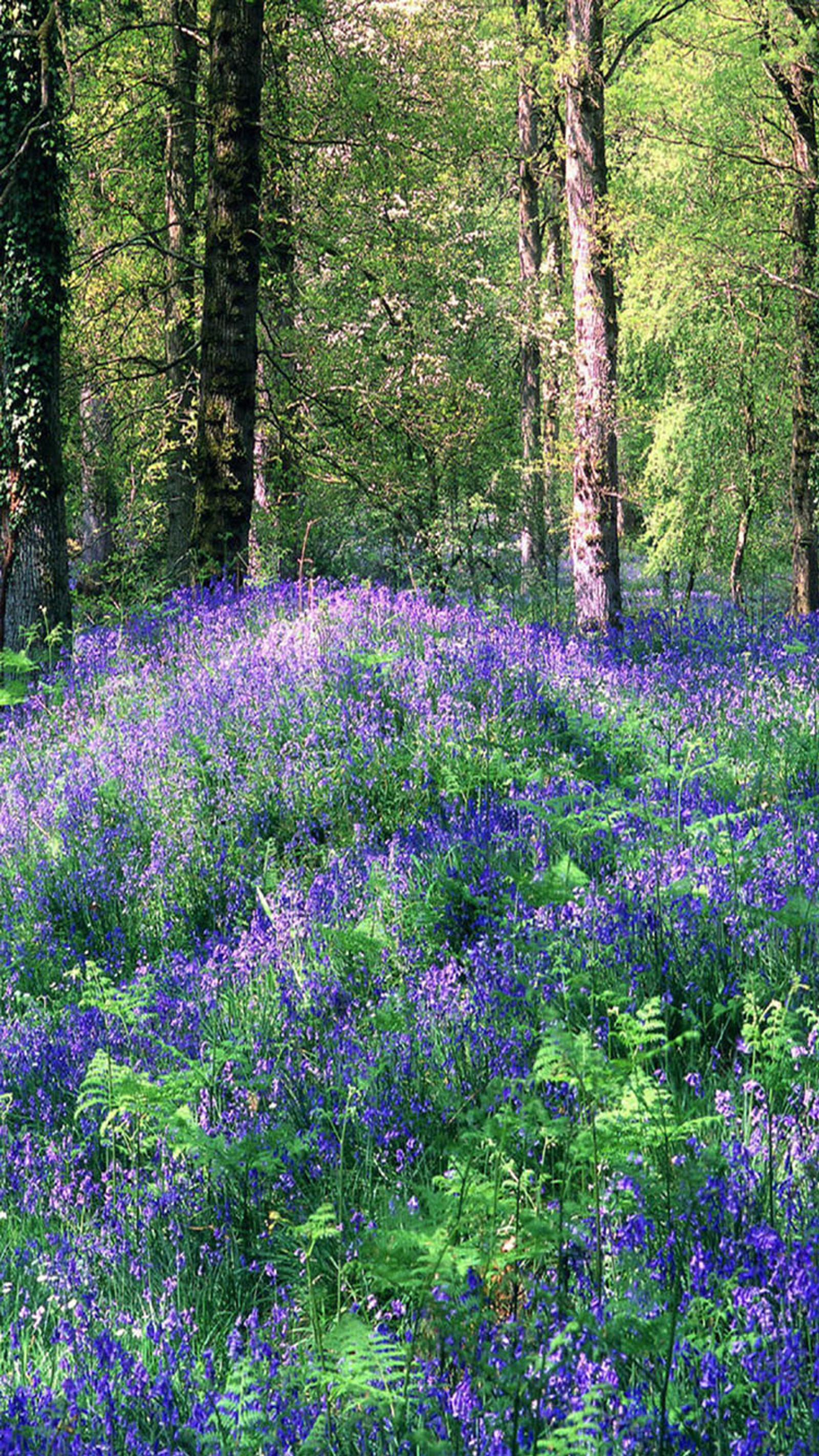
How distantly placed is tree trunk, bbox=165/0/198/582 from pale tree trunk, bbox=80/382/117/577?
15.7 ft

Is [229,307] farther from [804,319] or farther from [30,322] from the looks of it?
[804,319]

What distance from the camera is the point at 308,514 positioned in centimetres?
1922

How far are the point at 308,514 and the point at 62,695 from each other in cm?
1177

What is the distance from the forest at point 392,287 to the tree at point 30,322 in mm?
26

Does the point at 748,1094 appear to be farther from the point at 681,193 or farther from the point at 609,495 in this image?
the point at 681,193

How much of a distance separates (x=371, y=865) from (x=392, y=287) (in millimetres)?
15179

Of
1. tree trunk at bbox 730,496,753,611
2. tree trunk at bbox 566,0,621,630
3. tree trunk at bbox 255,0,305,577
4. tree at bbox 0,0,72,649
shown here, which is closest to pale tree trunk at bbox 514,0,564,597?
tree trunk at bbox 730,496,753,611

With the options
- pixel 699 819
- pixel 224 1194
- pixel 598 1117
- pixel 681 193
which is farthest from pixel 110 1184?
pixel 681 193

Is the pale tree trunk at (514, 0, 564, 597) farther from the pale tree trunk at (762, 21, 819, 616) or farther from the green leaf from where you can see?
the green leaf

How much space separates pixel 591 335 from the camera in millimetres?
9664

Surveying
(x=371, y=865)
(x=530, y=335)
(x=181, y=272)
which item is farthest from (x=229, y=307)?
(x=530, y=335)

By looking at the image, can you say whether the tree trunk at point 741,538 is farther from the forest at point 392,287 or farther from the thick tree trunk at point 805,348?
the thick tree trunk at point 805,348

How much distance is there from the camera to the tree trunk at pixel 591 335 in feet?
31.3

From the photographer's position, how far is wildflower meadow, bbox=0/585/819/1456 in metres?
1.99
